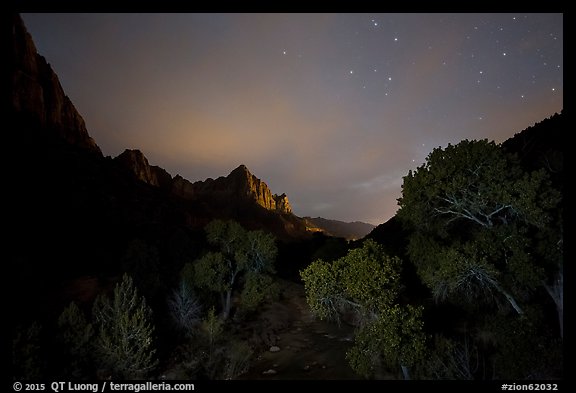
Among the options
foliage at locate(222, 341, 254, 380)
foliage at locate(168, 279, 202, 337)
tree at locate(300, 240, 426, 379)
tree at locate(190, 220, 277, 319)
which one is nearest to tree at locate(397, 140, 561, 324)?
tree at locate(300, 240, 426, 379)

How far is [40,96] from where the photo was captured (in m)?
73.1

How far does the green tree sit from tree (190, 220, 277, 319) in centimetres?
974

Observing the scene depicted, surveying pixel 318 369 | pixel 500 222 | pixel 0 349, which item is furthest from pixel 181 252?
pixel 500 222

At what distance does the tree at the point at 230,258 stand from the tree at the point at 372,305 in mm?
→ 14391

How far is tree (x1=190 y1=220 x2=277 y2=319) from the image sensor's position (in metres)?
23.8

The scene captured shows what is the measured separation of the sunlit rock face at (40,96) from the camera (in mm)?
68812

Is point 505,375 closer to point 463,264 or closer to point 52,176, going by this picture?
point 463,264

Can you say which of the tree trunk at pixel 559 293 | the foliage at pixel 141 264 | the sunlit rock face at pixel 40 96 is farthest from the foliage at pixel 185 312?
the sunlit rock face at pixel 40 96

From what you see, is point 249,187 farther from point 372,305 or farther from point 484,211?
point 372,305

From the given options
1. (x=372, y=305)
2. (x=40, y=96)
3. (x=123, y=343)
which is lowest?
(x=123, y=343)

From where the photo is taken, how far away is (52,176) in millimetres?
55312

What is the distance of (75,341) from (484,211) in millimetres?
20805

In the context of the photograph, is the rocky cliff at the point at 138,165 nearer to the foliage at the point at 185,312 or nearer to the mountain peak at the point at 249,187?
the mountain peak at the point at 249,187

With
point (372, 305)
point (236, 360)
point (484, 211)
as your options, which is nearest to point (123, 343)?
point (236, 360)
